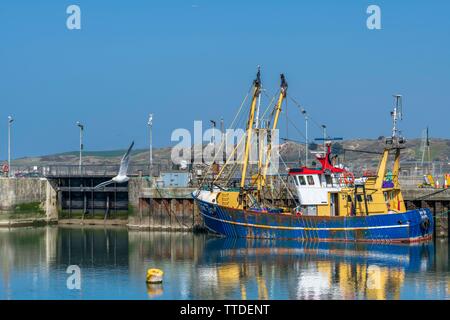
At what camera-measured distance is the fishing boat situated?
53281mm

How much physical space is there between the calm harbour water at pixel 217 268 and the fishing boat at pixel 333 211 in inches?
41.4

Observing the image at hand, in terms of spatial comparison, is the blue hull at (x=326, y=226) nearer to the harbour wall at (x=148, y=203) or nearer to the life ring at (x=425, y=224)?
the life ring at (x=425, y=224)

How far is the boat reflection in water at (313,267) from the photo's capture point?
124 ft

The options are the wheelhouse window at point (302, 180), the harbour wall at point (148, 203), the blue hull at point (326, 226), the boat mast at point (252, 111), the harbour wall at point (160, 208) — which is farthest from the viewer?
the harbour wall at point (160, 208)

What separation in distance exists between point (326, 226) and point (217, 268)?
11.5 metres

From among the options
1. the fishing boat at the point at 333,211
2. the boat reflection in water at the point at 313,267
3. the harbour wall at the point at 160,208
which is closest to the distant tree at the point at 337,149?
the fishing boat at the point at 333,211

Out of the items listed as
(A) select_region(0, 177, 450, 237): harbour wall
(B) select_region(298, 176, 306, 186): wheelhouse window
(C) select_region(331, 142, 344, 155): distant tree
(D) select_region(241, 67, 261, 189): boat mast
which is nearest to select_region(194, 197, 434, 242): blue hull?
(A) select_region(0, 177, 450, 237): harbour wall

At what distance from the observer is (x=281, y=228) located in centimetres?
5578

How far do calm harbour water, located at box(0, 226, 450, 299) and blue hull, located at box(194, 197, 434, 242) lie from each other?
928 millimetres

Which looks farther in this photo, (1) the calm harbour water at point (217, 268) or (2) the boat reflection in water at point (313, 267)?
(2) the boat reflection in water at point (313, 267)

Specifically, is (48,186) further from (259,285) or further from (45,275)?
(259,285)

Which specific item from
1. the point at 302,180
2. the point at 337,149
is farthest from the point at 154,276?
the point at 337,149

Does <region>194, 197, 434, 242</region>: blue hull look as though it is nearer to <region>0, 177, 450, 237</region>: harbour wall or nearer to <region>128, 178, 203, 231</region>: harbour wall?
<region>0, 177, 450, 237</region>: harbour wall
